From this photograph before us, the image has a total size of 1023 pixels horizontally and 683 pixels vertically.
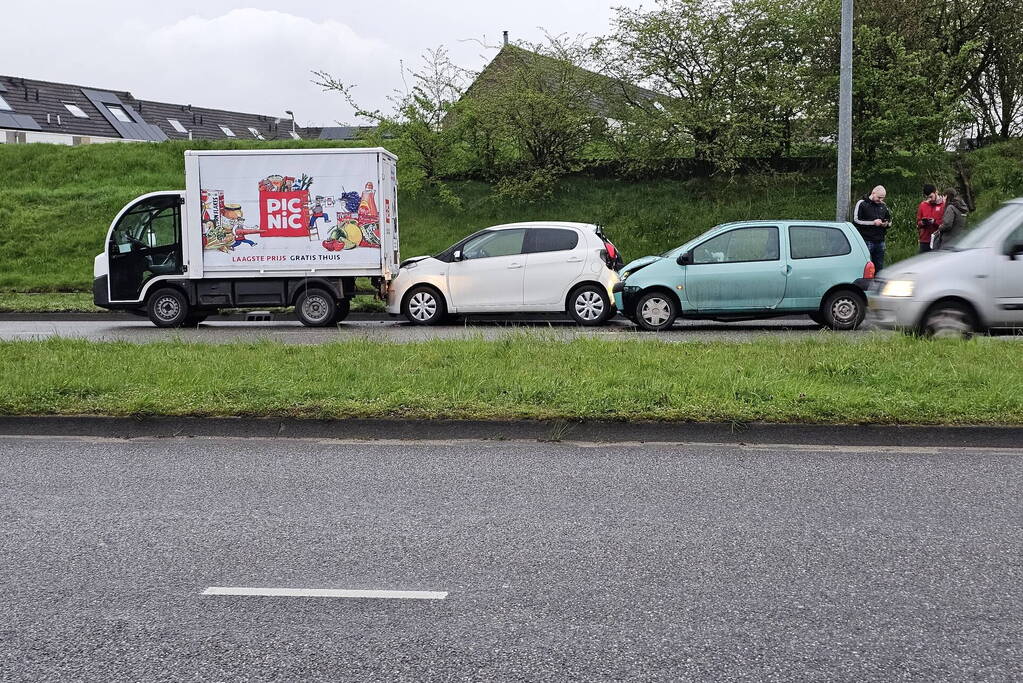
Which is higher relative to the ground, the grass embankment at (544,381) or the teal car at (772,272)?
the teal car at (772,272)

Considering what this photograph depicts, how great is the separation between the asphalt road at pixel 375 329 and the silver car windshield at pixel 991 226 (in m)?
1.99

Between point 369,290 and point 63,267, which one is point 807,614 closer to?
point 369,290

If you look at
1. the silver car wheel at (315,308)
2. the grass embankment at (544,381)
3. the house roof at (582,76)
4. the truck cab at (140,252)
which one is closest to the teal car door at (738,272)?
the grass embankment at (544,381)

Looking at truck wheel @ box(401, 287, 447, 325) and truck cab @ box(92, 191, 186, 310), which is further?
truck cab @ box(92, 191, 186, 310)

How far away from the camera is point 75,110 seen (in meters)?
66.7

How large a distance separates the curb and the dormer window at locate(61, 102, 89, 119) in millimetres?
Answer: 65282

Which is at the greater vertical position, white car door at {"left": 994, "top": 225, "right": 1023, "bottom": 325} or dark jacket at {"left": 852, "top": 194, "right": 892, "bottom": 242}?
dark jacket at {"left": 852, "top": 194, "right": 892, "bottom": 242}

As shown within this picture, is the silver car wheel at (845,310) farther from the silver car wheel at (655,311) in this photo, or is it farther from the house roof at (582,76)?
the house roof at (582,76)

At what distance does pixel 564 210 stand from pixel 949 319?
14191 millimetres

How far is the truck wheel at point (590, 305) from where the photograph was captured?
16.0 meters

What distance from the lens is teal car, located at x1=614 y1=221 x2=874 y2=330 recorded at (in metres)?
14.6

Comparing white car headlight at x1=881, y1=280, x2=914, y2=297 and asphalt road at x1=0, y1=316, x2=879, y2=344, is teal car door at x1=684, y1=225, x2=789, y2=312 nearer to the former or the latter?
asphalt road at x1=0, y1=316, x2=879, y2=344

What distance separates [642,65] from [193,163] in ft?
35.6

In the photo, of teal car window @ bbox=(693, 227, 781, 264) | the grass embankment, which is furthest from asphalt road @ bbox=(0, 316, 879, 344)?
the grass embankment
